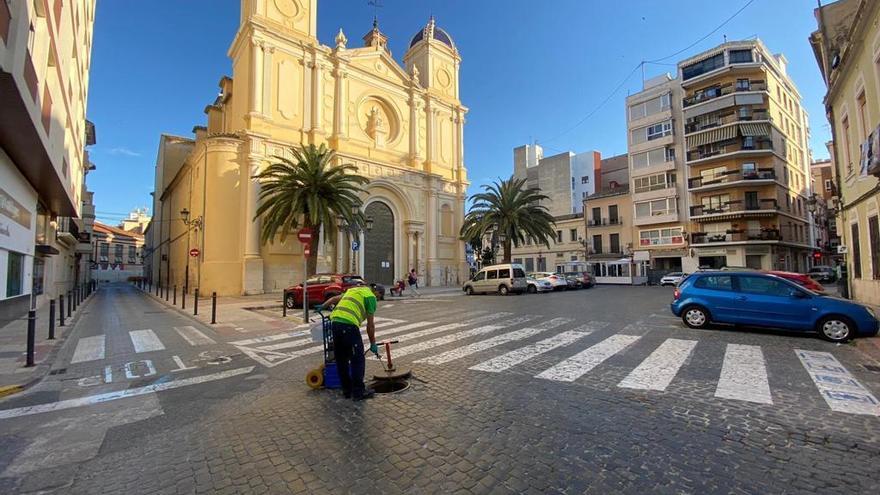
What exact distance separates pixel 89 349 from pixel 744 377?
40.2ft

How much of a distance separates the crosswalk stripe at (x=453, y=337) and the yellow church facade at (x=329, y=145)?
49.4 ft

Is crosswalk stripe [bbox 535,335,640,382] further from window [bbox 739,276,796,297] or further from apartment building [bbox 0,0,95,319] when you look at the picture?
apartment building [bbox 0,0,95,319]

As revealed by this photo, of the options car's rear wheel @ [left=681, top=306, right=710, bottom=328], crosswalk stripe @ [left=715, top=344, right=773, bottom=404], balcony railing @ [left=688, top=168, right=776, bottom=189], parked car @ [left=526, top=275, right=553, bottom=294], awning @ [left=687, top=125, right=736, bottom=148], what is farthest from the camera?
awning @ [left=687, top=125, right=736, bottom=148]

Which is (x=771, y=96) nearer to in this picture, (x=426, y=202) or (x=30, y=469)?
(x=426, y=202)

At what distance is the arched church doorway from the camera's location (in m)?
30.5

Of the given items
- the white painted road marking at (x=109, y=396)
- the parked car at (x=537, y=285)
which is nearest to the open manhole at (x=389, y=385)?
the white painted road marking at (x=109, y=396)

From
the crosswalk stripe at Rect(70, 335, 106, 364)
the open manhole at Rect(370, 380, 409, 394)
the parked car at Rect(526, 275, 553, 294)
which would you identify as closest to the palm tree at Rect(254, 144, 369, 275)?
the parked car at Rect(526, 275, 553, 294)

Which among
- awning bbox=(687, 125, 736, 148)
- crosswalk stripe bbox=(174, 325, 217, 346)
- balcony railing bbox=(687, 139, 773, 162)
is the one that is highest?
awning bbox=(687, 125, 736, 148)

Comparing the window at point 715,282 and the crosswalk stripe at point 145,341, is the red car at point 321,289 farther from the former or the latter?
the window at point 715,282

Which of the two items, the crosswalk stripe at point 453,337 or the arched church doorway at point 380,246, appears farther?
the arched church doorway at point 380,246

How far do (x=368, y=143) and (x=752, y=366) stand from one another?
2918cm

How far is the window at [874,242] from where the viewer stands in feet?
40.8

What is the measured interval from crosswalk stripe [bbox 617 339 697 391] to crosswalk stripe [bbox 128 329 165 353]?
362 inches

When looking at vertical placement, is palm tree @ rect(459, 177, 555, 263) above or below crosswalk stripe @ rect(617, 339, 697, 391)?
above
